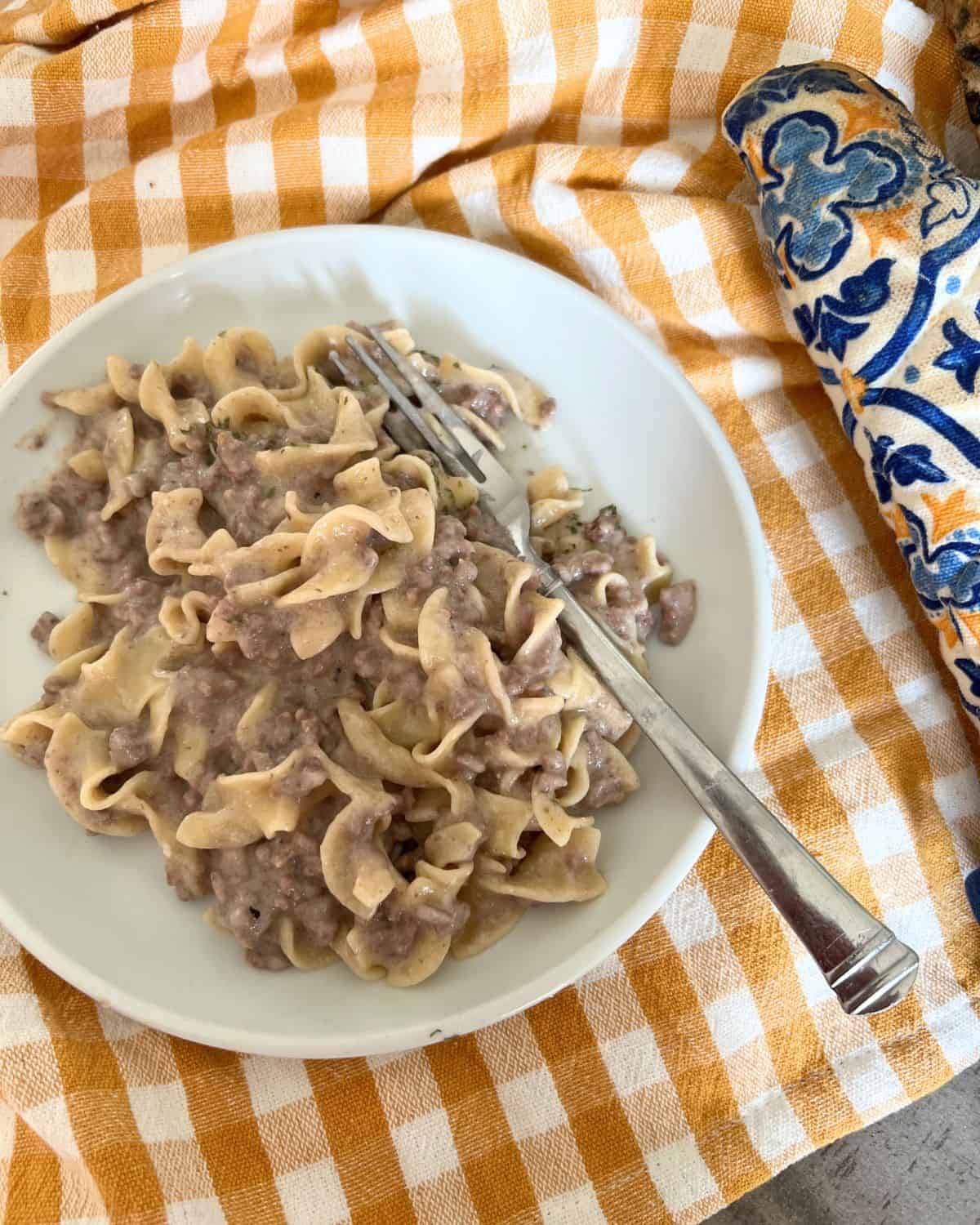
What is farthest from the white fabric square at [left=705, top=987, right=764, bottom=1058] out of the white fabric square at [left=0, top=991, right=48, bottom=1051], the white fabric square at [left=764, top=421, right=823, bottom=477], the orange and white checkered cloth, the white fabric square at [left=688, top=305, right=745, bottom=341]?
the white fabric square at [left=688, top=305, right=745, bottom=341]

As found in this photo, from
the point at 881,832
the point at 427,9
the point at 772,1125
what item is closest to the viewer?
the point at 772,1125

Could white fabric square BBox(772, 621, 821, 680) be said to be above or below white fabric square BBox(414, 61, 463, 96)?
below

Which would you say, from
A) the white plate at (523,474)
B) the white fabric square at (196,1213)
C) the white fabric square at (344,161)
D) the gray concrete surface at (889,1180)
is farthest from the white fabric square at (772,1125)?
the white fabric square at (344,161)

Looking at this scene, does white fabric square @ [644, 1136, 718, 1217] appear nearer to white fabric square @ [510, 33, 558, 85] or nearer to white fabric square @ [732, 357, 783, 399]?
white fabric square @ [732, 357, 783, 399]

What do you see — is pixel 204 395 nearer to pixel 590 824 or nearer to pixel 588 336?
pixel 588 336

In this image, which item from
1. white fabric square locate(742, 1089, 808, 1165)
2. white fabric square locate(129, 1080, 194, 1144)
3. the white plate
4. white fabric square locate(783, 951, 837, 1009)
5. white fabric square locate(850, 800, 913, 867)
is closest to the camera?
the white plate

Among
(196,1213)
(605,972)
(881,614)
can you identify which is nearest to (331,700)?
(605,972)

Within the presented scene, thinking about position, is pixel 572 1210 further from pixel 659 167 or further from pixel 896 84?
pixel 896 84
